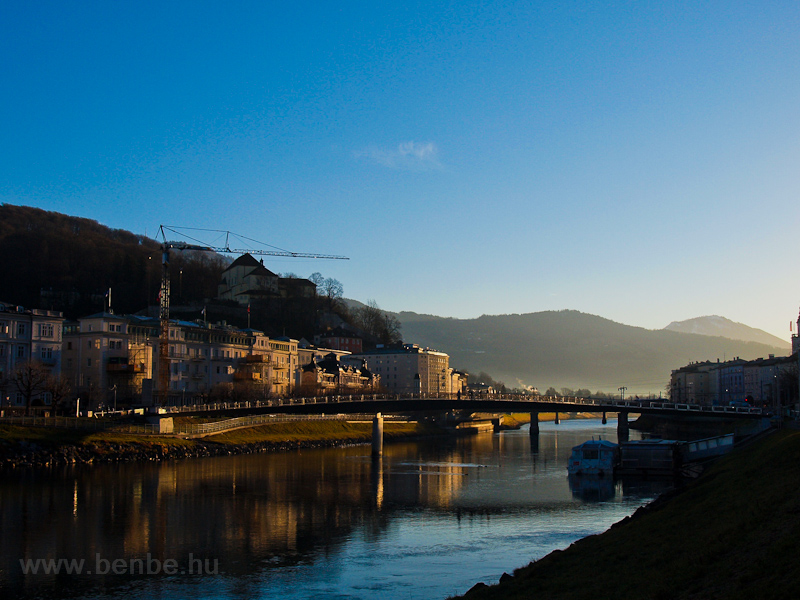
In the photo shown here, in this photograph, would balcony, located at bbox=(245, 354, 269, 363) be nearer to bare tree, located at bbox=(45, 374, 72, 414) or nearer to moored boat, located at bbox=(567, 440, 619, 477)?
bare tree, located at bbox=(45, 374, 72, 414)

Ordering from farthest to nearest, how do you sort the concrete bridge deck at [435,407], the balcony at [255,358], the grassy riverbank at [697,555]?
1. the balcony at [255,358]
2. the concrete bridge deck at [435,407]
3. the grassy riverbank at [697,555]

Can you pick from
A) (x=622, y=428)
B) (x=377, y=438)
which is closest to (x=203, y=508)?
(x=377, y=438)

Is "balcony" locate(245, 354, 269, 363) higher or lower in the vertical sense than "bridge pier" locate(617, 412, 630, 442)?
higher

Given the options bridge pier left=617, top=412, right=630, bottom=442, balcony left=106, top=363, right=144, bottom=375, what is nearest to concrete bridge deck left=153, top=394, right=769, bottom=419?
bridge pier left=617, top=412, right=630, bottom=442

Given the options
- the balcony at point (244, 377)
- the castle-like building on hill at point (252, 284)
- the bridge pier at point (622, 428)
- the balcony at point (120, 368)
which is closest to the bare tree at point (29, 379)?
the balcony at point (120, 368)

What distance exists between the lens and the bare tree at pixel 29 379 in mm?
81375

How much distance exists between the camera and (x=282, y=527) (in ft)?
138

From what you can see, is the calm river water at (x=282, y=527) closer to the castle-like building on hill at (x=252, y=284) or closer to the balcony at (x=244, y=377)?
the balcony at (x=244, y=377)

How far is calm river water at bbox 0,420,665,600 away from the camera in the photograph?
97.5ft

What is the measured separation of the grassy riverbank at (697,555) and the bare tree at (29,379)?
69.1m

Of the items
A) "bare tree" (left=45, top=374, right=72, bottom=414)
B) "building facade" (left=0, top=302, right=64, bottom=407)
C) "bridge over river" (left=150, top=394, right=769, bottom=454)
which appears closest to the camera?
"bare tree" (left=45, top=374, right=72, bottom=414)

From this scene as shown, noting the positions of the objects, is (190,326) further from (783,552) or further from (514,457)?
(783,552)

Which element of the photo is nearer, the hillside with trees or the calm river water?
the calm river water

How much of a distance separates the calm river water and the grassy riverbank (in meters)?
5.33
